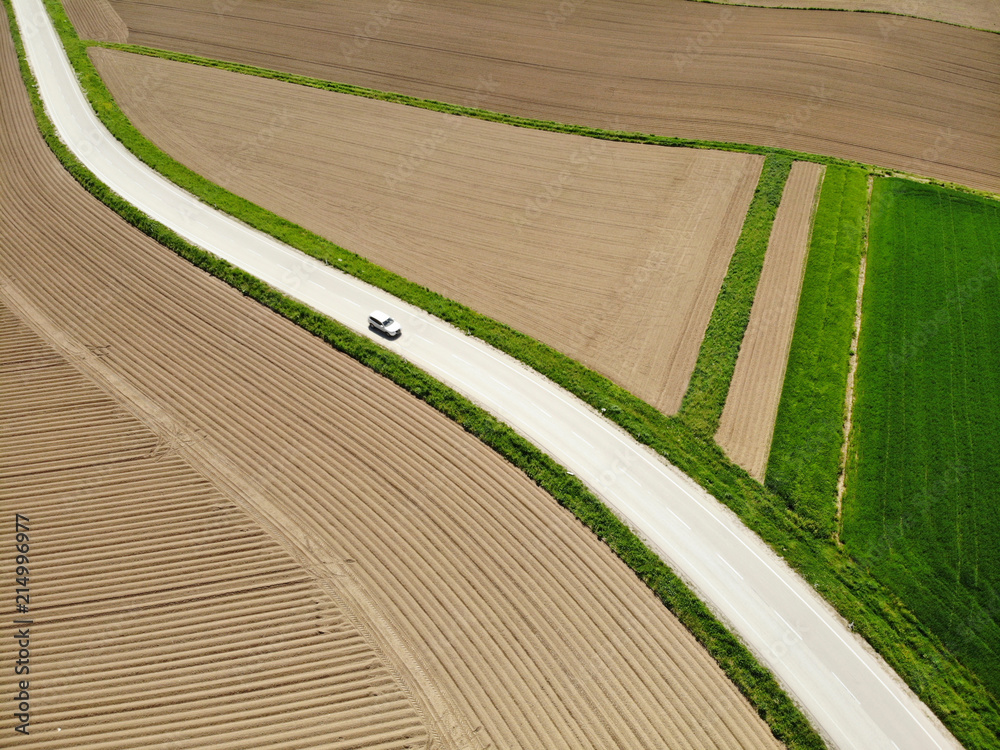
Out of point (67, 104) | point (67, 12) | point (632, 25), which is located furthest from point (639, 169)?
point (67, 12)

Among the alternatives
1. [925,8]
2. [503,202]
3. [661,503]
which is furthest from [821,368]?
[925,8]

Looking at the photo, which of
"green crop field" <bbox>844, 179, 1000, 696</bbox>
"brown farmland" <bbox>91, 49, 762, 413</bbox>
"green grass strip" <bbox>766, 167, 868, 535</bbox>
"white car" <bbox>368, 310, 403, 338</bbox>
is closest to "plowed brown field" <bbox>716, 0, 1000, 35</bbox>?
"brown farmland" <bbox>91, 49, 762, 413</bbox>

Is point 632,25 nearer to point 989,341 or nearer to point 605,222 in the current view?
point 605,222

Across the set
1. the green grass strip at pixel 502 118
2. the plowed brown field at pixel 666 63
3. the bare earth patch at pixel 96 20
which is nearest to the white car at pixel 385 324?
the green grass strip at pixel 502 118

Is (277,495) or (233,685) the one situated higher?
(277,495)

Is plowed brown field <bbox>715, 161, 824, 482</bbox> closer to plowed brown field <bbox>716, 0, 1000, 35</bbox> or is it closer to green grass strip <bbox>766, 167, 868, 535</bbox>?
green grass strip <bbox>766, 167, 868, 535</bbox>

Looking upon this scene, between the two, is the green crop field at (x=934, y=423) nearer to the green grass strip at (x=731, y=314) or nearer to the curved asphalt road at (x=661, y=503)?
the curved asphalt road at (x=661, y=503)
